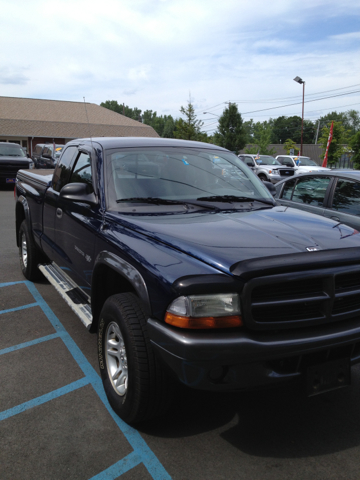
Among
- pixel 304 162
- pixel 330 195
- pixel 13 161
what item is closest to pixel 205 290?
pixel 330 195

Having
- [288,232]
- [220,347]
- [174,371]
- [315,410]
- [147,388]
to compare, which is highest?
[288,232]

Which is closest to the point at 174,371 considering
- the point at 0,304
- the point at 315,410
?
the point at 315,410

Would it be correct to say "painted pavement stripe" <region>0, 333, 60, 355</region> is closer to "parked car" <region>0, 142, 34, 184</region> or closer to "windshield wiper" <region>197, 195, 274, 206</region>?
"windshield wiper" <region>197, 195, 274, 206</region>

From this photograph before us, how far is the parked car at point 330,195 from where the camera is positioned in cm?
579

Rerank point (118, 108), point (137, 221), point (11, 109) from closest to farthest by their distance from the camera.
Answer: point (137, 221), point (11, 109), point (118, 108)

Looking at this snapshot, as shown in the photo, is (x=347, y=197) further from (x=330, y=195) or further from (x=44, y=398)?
(x=44, y=398)

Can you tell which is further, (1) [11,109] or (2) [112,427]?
(1) [11,109]

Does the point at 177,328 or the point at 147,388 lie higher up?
the point at 177,328

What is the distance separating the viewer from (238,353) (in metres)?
2.31

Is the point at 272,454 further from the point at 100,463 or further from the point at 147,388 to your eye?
the point at 100,463

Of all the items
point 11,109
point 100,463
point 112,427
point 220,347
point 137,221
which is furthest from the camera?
point 11,109

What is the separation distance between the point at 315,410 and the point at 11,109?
5351cm

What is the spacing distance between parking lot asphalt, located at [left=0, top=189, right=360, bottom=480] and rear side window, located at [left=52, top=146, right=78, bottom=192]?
1.80 m

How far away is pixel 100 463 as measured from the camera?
8.44 ft
